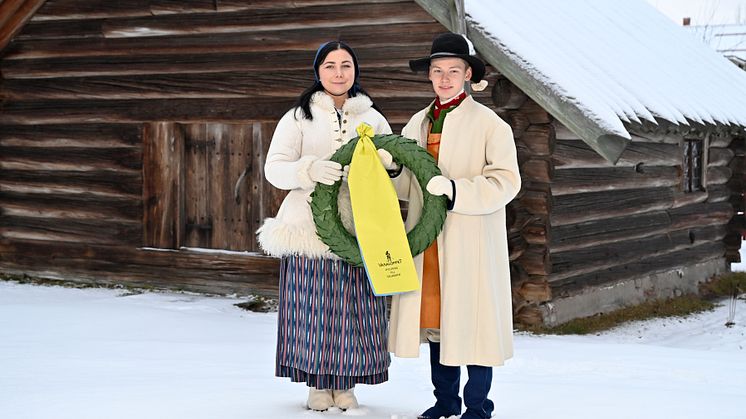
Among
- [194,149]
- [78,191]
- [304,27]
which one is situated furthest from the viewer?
[78,191]

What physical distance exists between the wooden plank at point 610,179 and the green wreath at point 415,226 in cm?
481

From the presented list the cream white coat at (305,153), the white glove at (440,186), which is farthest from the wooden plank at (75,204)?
the white glove at (440,186)

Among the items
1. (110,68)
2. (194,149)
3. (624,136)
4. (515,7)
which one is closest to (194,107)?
(194,149)

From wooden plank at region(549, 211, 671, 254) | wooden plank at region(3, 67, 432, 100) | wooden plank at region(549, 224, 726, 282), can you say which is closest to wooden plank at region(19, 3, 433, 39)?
wooden plank at region(3, 67, 432, 100)

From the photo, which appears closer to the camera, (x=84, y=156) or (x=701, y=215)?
(x=84, y=156)

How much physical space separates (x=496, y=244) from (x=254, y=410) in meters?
1.47

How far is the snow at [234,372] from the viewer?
5488 mm

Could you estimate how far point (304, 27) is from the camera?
32.9 feet

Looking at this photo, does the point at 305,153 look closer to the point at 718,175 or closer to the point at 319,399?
the point at 319,399

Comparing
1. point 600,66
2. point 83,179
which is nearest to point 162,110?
point 83,179

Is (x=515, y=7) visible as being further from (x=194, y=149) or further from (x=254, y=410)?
(x=254, y=410)

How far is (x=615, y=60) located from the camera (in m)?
11.3

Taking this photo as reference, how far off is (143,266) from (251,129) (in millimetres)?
1900

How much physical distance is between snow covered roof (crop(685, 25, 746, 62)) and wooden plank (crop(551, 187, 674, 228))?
23.0 metres
